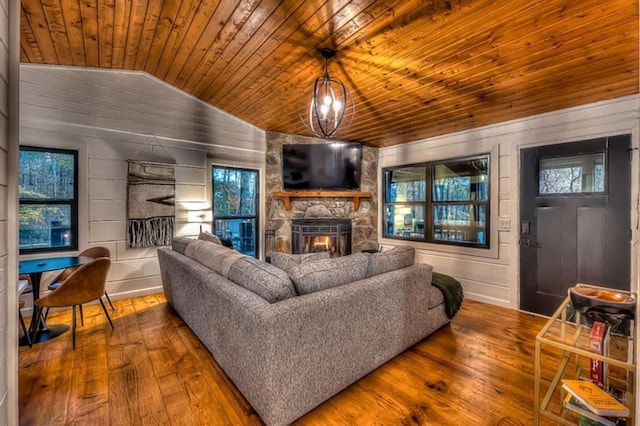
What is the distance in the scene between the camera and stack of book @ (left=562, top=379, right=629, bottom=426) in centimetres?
128

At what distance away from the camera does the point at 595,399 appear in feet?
4.41

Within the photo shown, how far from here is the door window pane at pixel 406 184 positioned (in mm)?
4878

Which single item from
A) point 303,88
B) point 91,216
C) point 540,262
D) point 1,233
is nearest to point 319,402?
point 1,233

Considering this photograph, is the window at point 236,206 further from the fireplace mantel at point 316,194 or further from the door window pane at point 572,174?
the door window pane at point 572,174

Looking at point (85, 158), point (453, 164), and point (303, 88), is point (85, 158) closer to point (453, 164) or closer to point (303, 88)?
point (303, 88)

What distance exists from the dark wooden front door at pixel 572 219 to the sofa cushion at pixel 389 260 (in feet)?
6.63

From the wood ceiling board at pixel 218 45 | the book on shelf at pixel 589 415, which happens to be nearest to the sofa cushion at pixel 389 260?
the book on shelf at pixel 589 415

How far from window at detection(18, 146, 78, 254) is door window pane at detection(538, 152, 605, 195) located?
5.75 meters

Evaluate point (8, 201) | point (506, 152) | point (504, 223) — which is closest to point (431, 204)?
point (504, 223)

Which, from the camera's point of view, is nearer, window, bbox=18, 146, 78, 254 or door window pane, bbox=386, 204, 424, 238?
window, bbox=18, 146, 78, 254

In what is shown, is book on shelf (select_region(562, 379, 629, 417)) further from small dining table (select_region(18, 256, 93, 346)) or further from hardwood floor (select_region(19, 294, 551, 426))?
small dining table (select_region(18, 256, 93, 346))

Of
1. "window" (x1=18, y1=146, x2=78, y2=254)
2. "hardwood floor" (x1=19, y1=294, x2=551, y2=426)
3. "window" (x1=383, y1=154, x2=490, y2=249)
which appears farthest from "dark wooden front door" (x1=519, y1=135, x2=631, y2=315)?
"window" (x1=18, y1=146, x2=78, y2=254)

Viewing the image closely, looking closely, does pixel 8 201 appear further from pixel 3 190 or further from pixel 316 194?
pixel 316 194

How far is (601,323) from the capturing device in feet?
4.86
